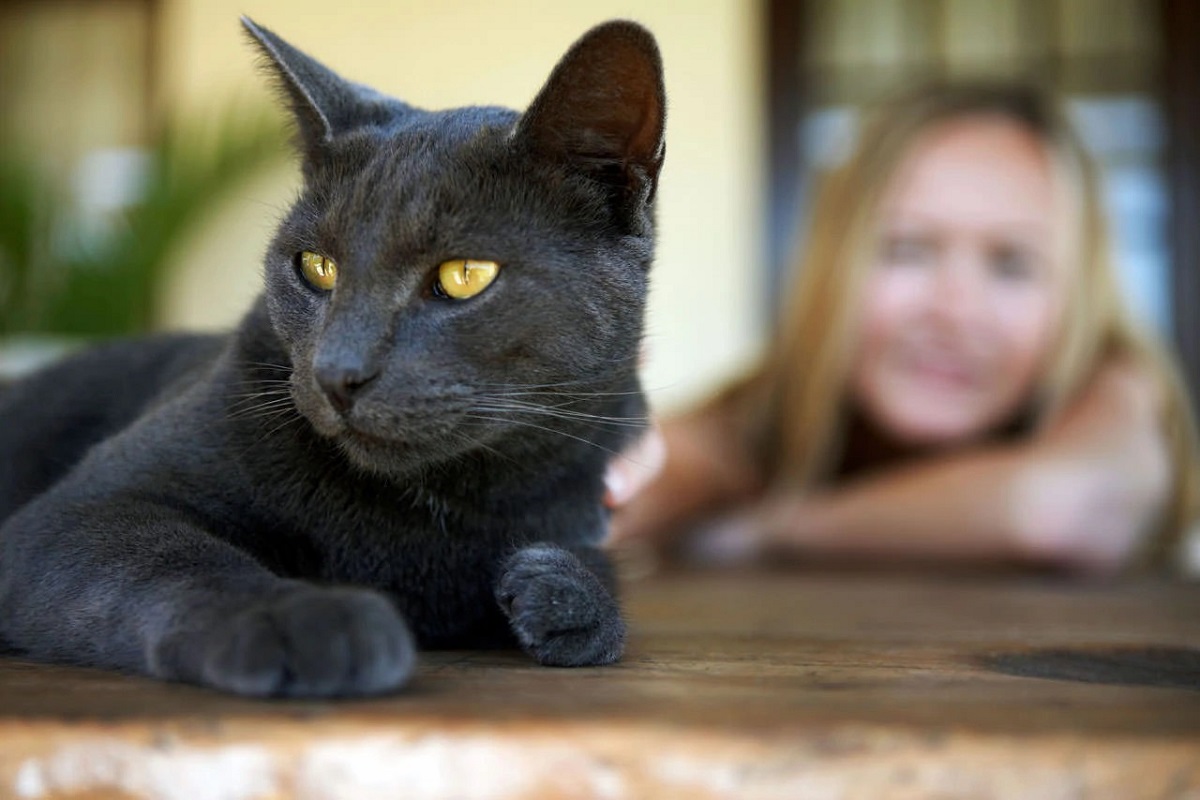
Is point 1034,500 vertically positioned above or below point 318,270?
below

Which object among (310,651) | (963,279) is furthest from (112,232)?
(310,651)

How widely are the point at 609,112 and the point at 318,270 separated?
28 centimetres

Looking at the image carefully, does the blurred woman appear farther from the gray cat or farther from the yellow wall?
the yellow wall

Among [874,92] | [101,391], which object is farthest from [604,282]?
[874,92]

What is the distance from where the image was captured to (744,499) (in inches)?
106

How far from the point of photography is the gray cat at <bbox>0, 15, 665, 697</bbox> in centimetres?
88

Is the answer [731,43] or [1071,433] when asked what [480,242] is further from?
[731,43]

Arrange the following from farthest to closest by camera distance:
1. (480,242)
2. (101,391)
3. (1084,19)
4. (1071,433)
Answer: (1084,19)
(1071,433)
(101,391)
(480,242)

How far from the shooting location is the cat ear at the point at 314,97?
104cm

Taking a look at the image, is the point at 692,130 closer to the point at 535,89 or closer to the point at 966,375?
the point at 535,89

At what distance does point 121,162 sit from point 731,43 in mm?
2455

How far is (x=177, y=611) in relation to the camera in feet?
2.52

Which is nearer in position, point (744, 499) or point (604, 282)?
point (604, 282)

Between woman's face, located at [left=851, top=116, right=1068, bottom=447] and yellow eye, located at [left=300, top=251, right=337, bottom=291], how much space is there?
155 cm
